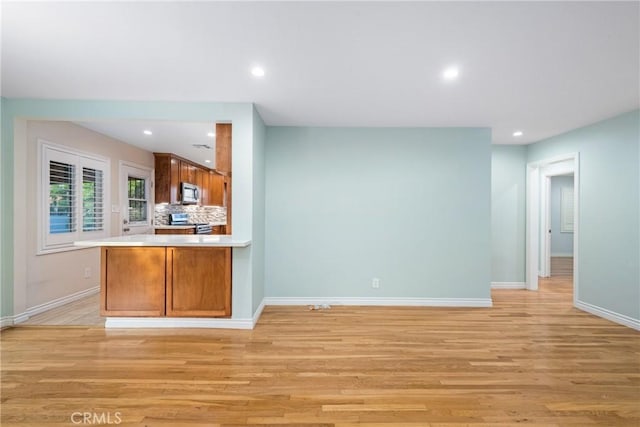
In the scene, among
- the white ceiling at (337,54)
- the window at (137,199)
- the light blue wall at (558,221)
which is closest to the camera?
the white ceiling at (337,54)

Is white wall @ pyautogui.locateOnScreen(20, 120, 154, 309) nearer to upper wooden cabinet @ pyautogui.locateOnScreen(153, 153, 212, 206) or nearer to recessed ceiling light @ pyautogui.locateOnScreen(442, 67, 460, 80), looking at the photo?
upper wooden cabinet @ pyautogui.locateOnScreen(153, 153, 212, 206)

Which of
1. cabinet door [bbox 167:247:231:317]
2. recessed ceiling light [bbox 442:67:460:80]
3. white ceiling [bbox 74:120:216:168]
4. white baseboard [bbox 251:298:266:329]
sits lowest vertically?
white baseboard [bbox 251:298:266:329]

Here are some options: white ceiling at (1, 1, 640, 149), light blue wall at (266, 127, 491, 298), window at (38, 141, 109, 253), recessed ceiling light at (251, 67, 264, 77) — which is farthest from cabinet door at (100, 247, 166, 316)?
recessed ceiling light at (251, 67, 264, 77)

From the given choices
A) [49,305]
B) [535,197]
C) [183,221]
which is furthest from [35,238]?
[535,197]

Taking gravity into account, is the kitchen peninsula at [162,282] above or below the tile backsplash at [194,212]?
below

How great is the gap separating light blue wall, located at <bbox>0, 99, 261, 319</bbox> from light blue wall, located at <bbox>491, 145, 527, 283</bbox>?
4086 mm

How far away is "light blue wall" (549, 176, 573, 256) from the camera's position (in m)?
7.62

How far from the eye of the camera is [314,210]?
4.09m

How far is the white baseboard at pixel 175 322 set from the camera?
3.23 m

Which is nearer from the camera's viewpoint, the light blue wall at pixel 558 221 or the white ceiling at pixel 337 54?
the white ceiling at pixel 337 54

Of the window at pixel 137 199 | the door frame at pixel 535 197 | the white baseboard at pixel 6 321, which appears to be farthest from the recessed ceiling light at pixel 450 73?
the window at pixel 137 199

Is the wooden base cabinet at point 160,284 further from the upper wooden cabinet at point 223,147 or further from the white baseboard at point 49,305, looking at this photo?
the white baseboard at point 49,305

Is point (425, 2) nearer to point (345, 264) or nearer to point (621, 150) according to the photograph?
point (345, 264)

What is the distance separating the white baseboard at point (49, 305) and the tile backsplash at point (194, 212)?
190cm
